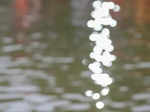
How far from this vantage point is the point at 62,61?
203 inches

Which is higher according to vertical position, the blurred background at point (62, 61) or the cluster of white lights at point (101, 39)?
the blurred background at point (62, 61)

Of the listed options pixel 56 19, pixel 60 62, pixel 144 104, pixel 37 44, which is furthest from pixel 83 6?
pixel 144 104

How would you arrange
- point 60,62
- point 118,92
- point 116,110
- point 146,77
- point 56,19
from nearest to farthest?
1. point 116,110
2. point 118,92
3. point 146,77
4. point 60,62
5. point 56,19

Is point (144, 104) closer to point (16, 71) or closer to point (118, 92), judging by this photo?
point (118, 92)

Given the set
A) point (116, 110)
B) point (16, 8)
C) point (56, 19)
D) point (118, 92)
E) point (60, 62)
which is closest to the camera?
point (116, 110)

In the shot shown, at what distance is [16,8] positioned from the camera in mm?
8195

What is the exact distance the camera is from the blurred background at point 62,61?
158 inches

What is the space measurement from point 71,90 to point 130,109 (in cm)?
66

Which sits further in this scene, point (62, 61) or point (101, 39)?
point (62, 61)

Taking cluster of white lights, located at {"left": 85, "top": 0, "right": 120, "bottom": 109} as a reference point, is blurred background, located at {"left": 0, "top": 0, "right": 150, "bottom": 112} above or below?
above

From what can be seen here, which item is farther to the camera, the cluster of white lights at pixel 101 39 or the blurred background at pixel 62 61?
the blurred background at pixel 62 61

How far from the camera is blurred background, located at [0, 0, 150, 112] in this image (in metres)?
4.02

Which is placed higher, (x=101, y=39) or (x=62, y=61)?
(x=62, y=61)

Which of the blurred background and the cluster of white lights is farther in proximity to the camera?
the blurred background
